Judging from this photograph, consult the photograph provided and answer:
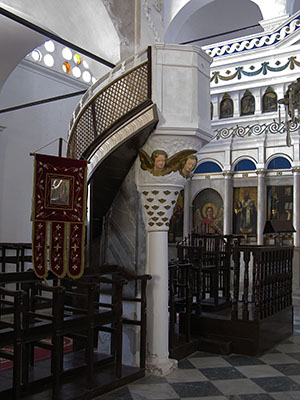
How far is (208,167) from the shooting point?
14.0 m

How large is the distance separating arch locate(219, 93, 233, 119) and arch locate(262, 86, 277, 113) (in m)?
0.99

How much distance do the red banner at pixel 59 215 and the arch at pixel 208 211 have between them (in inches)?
351

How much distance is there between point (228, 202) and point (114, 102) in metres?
8.64

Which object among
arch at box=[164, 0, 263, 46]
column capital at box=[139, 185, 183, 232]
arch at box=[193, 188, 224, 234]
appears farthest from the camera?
arch at box=[164, 0, 263, 46]

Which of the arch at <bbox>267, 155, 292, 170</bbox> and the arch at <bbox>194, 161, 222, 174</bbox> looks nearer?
the arch at <bbox>267, 155, 292, 170</bbox>

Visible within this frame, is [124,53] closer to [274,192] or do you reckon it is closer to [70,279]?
[70,279]

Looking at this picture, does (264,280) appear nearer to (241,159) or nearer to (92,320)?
(92,320)

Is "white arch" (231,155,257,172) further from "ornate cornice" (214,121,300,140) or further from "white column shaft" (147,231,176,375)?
"white column shaft" (147,231,176,375)

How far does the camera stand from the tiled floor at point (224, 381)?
4629 mm

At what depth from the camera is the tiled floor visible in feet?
15.2

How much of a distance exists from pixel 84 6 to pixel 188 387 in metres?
4.88

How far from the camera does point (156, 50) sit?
497 centimetres

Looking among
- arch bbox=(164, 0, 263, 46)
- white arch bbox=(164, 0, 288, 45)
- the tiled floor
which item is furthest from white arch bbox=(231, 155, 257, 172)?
the tiled floor

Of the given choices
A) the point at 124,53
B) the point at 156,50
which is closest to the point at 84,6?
the point at 124,53
